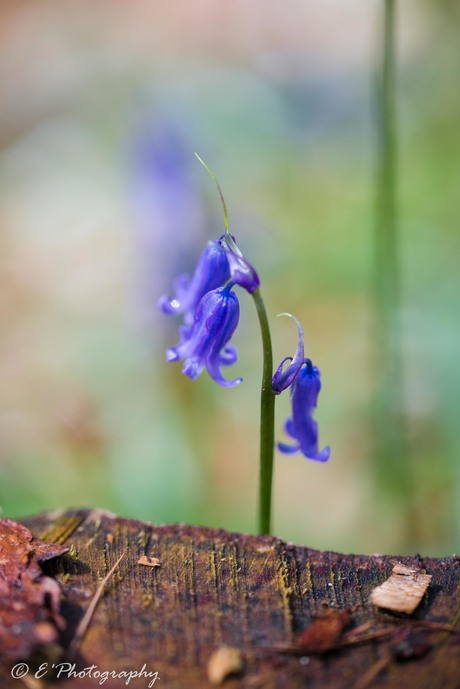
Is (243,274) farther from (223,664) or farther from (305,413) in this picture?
(223,664)

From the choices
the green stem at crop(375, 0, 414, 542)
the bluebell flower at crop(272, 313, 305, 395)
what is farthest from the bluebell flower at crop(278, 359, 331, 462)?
the green stem at crop(375, 0, 414, 542)

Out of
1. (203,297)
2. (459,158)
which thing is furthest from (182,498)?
(459,158)

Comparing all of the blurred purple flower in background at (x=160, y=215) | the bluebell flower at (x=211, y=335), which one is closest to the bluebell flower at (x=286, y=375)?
the bluebell flower at (x=211, y=335)

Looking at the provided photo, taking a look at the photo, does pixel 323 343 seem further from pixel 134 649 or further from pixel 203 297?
pixel 134 649

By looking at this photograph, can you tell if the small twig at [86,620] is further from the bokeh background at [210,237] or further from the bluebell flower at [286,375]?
the bokeh background at [210,237]

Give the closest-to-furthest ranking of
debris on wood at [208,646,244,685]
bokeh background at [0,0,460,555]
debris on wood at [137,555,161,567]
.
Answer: debris on wood at [208,646,244,685] → debris on wood at [137,555,161,567] → bokeh background at [0,0,460,555]

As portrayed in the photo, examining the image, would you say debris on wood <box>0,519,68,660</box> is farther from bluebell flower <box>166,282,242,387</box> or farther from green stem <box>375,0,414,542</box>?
green stem <box>375,0,414,542</box>
